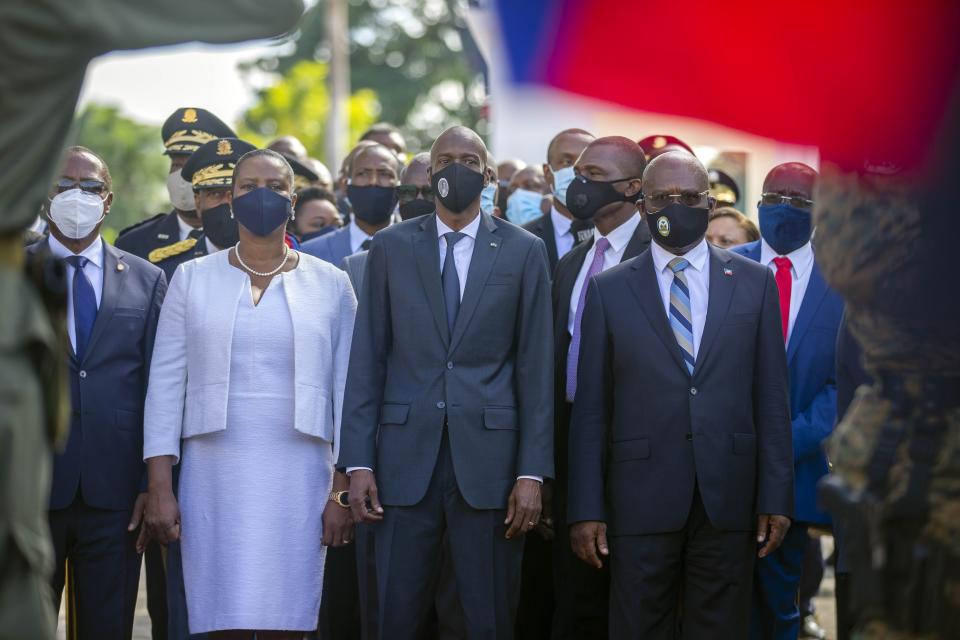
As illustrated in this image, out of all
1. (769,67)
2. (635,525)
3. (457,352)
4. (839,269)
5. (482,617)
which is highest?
(769,67)

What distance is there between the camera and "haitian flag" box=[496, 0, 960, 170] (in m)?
3.85

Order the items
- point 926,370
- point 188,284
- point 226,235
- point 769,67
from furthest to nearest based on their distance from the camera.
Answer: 1. point 226,235
2. point 188,284
3. point 926,370
4. point 769,67

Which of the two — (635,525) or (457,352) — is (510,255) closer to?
(457,352)

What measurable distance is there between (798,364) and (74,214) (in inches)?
147

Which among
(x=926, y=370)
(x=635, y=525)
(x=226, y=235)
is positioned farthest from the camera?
(x=226, y=235)

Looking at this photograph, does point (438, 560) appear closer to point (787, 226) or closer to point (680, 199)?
point (680, 199)

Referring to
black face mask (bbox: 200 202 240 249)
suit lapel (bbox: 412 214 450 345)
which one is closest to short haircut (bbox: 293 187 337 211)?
black face mask (bbox: 200 202 240 249)

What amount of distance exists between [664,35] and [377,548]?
370 cm

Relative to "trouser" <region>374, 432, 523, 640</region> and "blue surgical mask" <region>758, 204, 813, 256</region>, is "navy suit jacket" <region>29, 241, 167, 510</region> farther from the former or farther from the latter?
"blue surgical mask" <region>758, 204, 813, 256</region>

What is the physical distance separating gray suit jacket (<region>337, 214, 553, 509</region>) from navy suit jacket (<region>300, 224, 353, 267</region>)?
7.13 ft

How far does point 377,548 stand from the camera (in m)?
7.03

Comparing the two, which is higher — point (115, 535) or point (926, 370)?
point (926, 370)

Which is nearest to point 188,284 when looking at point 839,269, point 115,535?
point 115,535

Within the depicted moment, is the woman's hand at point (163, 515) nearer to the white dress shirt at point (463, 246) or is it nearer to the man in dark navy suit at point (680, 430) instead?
the white dress shirt at point (463, 246)
